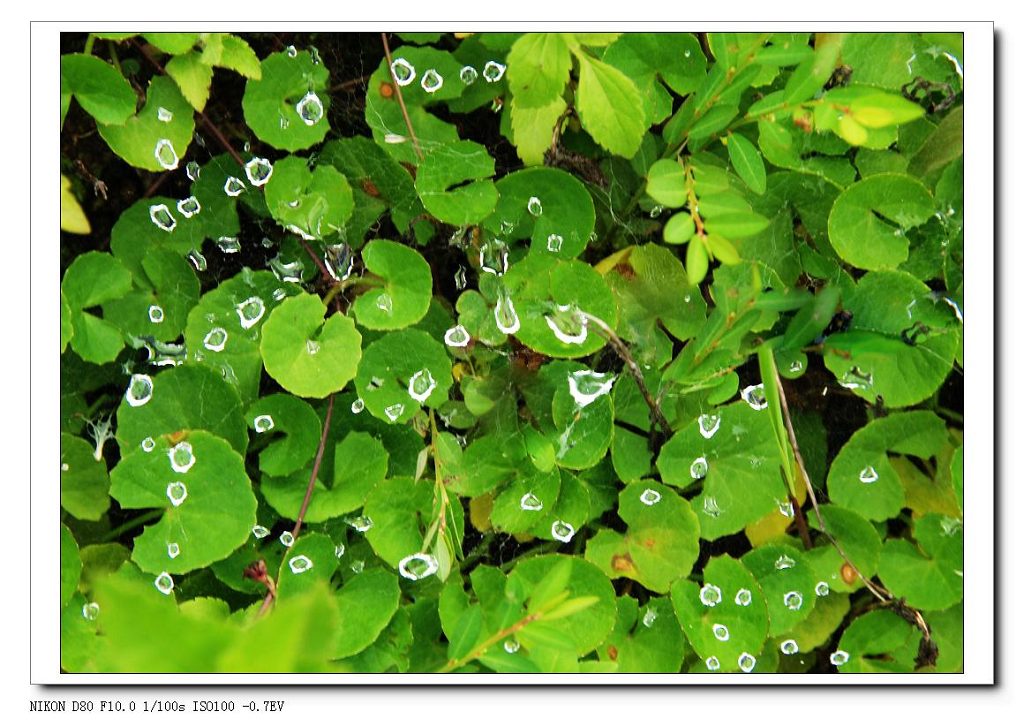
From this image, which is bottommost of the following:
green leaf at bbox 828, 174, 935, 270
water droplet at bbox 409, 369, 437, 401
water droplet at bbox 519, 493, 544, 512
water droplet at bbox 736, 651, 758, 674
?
water droplet at bbox 736, 651, 758, 674

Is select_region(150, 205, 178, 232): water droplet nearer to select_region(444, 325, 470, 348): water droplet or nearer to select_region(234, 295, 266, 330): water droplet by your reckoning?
select_region(234, 295, 266, 330): water droplet

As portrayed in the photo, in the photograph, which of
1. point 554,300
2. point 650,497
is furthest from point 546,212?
point 650,497

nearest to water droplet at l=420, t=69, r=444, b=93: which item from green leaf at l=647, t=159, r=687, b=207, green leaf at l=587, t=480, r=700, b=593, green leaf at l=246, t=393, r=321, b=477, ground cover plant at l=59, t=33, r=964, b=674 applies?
ground cover plant at l=59, t=33, r=964, b=674

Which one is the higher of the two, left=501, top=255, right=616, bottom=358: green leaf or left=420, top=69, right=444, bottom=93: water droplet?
left=420, top=69, right=444, bottom=93: water droplet

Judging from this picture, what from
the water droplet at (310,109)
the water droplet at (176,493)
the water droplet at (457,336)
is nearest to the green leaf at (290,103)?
the water droplet at (310,109)

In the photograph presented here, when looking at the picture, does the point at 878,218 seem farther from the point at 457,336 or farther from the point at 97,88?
the point at 97,88
